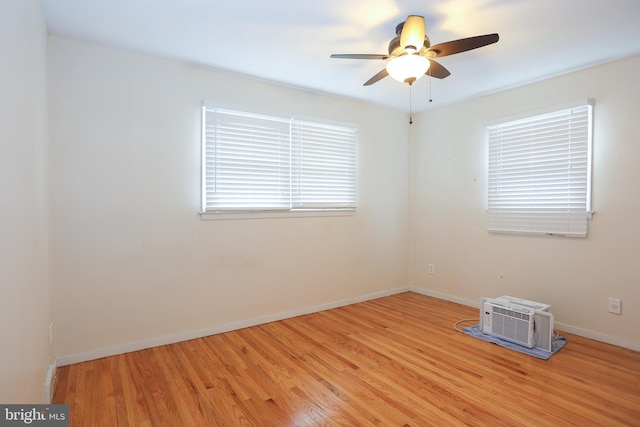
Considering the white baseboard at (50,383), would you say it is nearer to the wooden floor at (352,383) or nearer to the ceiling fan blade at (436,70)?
the wooden floor at (352,383)

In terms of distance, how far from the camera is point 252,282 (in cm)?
335

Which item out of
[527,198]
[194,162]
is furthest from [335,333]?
[527,198]

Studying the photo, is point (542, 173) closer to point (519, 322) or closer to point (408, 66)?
point (519, 322)

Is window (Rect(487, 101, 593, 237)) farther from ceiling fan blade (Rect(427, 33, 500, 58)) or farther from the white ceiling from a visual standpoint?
ceiling fan blade (Rect(427, 33, 500, 58))

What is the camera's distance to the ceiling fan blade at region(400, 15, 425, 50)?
191 centimetres

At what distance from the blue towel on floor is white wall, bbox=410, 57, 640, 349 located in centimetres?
40

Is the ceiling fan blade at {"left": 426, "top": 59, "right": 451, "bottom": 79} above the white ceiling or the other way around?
the other way around

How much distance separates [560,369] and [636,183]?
1.70m

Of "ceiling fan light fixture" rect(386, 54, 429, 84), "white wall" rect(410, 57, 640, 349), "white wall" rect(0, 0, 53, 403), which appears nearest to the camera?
"white wall" rect(0, 0, 53, 403)

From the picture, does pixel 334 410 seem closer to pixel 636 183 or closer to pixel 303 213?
pixel 303 213

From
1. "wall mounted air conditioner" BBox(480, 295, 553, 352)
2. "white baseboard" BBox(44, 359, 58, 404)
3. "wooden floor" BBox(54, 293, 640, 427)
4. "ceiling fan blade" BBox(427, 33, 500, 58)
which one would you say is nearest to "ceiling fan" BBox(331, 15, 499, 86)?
"ceiling fan blade" BBox(427, 33, 500, 58)

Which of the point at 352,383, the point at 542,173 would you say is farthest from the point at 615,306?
the point at 352,383

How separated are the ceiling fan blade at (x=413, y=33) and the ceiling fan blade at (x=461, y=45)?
119mm

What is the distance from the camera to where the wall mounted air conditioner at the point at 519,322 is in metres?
2.76
